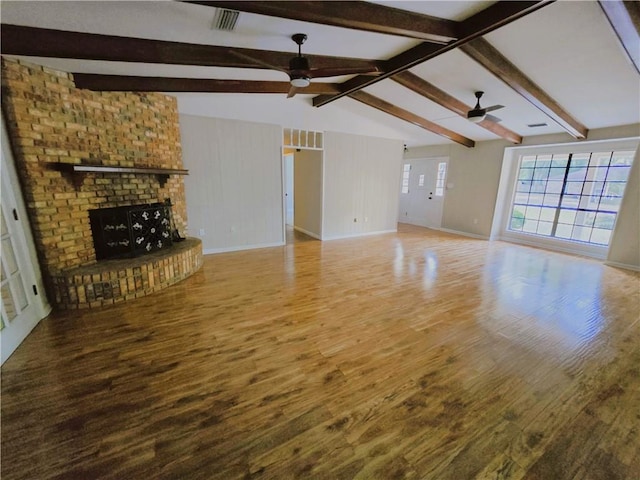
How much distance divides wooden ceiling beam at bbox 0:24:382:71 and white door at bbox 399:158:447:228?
6.06m

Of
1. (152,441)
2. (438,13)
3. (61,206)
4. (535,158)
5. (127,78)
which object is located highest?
(438,13)

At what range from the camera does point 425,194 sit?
27.5 ft

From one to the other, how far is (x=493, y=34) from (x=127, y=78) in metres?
4.23

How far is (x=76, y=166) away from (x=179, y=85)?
168cm

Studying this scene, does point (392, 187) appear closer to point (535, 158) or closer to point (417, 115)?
point (417, 115)

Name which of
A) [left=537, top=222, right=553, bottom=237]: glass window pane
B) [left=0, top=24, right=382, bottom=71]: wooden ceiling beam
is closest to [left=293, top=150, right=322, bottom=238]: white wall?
[left=0, top=24, right=382, bottom=71]: wooden ceiling beam

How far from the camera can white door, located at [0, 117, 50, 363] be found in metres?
2.26

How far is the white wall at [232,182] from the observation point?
15.6ft

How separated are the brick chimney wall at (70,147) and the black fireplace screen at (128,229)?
0.10m

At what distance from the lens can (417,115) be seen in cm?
564

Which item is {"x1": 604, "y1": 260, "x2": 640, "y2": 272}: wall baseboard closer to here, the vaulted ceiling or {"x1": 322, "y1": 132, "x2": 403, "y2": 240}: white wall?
the vaulted ceiling

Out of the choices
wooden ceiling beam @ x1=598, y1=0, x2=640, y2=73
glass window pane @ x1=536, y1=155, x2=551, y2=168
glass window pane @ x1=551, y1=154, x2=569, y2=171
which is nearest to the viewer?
wooden ceiling beam @ x1=598, y1=0, x2=640, y2=73

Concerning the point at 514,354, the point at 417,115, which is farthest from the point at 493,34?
the point at 514,354

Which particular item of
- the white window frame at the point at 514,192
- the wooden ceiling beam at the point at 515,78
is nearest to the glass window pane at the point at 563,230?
the white window frame at the point at 514,192
